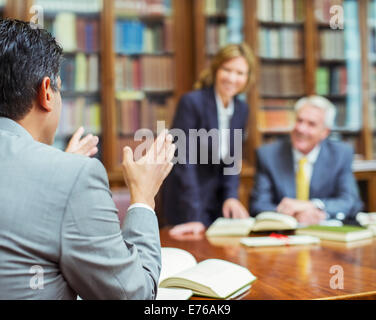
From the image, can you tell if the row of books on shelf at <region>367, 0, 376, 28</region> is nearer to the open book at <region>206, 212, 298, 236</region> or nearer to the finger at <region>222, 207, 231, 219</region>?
the finger at <region>222, 207, 231, 219</region>

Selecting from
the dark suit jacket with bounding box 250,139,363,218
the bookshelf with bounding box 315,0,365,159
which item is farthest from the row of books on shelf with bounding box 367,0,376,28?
the dark suit jacket with bounding box 250,139,363,218

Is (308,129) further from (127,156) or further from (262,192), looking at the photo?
(127,156)

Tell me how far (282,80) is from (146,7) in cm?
139

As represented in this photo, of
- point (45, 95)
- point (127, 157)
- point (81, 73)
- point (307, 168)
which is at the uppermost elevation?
point (81, 73)

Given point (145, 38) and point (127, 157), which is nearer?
point (127, 157)

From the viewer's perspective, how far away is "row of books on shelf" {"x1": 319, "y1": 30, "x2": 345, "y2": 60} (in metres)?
4.26

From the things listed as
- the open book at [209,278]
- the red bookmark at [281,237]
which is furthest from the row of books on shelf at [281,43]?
the open book at [209,278]

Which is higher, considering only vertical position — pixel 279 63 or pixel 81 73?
pixel 279 63

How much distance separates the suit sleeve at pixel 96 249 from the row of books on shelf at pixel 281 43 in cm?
355

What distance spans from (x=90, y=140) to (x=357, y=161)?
349 cm

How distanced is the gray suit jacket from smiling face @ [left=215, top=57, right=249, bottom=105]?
1919 millimetres

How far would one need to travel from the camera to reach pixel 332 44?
4.29 m

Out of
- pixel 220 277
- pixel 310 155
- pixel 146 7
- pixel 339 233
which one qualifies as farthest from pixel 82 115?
pixel 220 277

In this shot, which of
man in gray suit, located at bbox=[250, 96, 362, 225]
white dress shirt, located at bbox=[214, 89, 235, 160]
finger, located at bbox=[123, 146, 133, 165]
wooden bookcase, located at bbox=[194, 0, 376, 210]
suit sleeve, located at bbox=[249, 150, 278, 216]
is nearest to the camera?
finger, located at bbox=[123, 146, 133, 165]
